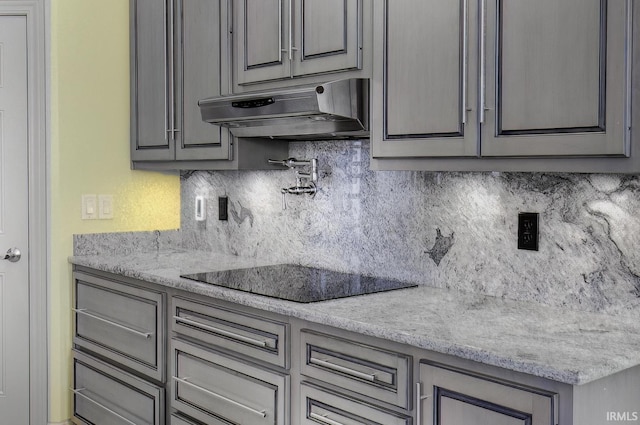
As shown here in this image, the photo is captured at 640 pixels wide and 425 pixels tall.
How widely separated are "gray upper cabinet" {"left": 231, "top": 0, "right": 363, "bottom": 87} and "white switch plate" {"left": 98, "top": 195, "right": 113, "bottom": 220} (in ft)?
3.60

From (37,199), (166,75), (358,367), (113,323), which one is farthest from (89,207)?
(358,367)

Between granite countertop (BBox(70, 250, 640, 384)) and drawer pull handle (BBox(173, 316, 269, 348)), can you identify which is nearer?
granite countertop (BBox(70, 250, 640, 384))

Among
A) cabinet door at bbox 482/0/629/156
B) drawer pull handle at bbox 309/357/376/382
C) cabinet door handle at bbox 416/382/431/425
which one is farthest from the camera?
drawer pull handle at bbox 309/357/376/382

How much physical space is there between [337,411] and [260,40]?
1.52 m

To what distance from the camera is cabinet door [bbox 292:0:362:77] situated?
2.42 metres

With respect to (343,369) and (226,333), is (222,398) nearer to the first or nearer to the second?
(226,333)

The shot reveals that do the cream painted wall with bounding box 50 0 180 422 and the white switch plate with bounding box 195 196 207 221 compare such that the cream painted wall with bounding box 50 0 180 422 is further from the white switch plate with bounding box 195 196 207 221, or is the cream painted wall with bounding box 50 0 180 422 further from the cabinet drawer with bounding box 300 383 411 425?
the cabinet drawer with bounding box 300 383 411 425

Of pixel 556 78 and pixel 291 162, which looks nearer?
pixel 556 78

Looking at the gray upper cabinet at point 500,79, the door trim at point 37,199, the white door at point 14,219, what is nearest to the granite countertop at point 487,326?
the gray upper cabinet at point 500,79

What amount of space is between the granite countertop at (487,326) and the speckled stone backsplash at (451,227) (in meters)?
0.08

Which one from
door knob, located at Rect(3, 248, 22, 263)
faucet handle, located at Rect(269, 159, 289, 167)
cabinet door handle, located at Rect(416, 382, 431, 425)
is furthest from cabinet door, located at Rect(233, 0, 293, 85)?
door knob, located at Rect(3, 248, 22, 263)

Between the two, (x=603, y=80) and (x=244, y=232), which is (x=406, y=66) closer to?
(x=603, y=80)

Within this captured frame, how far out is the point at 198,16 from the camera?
3.18 metres

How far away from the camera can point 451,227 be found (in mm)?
2494
